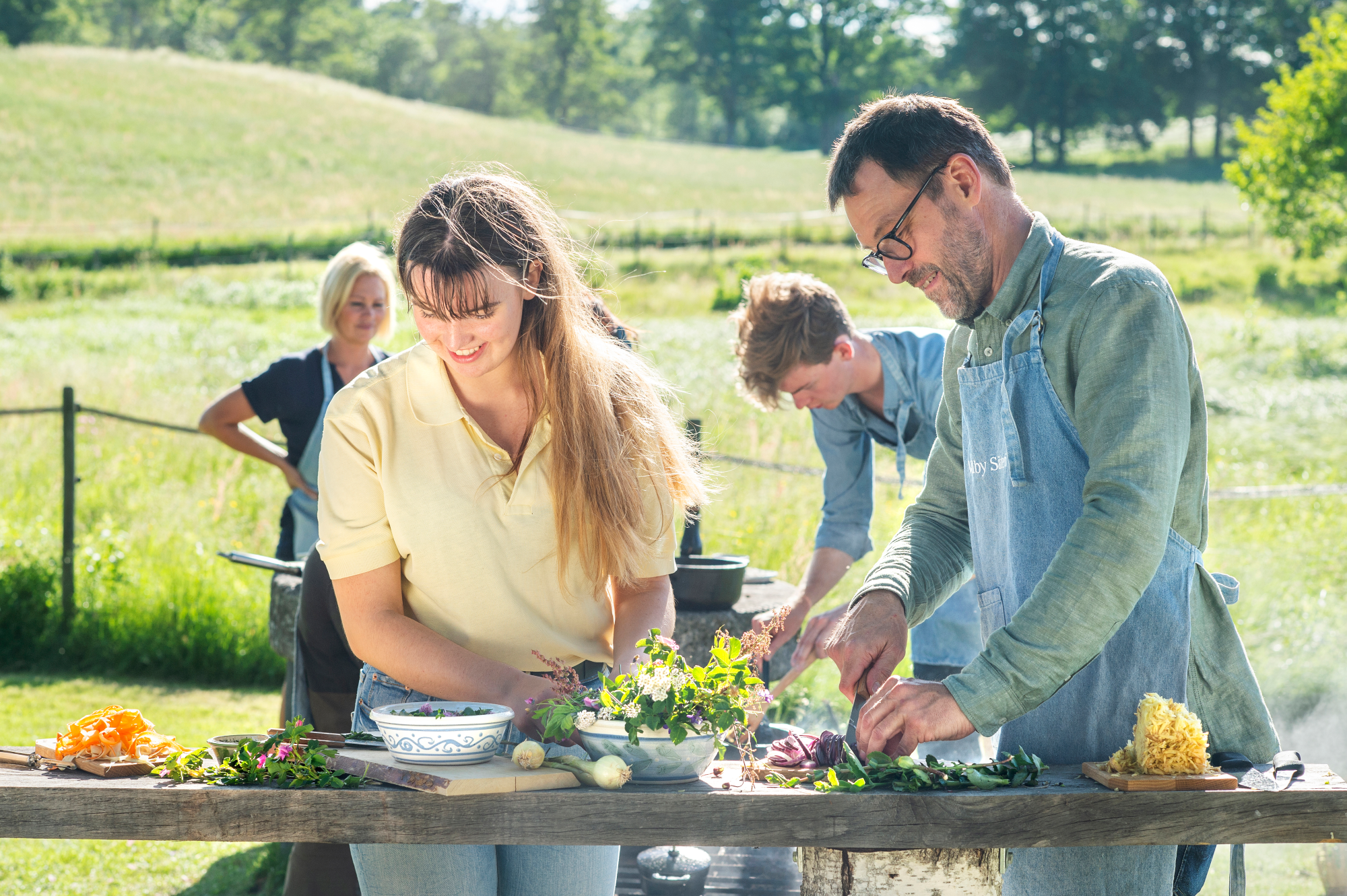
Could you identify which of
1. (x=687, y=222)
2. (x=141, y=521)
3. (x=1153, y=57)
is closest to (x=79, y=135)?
(x=687, y=222)

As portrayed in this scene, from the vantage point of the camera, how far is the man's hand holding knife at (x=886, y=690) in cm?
159

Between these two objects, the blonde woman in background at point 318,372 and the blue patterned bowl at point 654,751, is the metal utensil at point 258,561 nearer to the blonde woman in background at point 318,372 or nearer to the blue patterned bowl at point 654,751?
the blonde woman in background at point 318,372

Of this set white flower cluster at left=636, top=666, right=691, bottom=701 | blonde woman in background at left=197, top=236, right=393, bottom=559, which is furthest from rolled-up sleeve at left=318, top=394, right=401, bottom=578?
blonde woman in background at left=197, top=236, right=393, bottom=559

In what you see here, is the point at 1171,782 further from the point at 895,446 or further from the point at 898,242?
→ the point at 895,446

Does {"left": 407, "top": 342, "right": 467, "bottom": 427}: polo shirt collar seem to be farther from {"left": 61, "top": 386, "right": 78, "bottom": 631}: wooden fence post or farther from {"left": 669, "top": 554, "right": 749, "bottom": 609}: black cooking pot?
{"left": 61, "top": 386, "right": 78, "bottom": 631}: wooden fence post

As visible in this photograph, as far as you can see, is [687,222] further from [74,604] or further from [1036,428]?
[1036,428]

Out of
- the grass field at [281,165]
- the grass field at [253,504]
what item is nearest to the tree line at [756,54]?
the grass field at [281,165]

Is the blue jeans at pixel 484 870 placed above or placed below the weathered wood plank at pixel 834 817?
below

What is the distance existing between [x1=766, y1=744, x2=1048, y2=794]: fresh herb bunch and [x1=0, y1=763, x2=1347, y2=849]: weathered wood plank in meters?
0.04

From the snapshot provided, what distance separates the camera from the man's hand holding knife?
5.23ft

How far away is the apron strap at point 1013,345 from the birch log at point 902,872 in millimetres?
583

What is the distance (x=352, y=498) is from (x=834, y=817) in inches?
37.2

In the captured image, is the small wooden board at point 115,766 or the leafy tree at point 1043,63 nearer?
the small wooden board at point 115,766

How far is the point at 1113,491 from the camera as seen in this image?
1.59 meters
